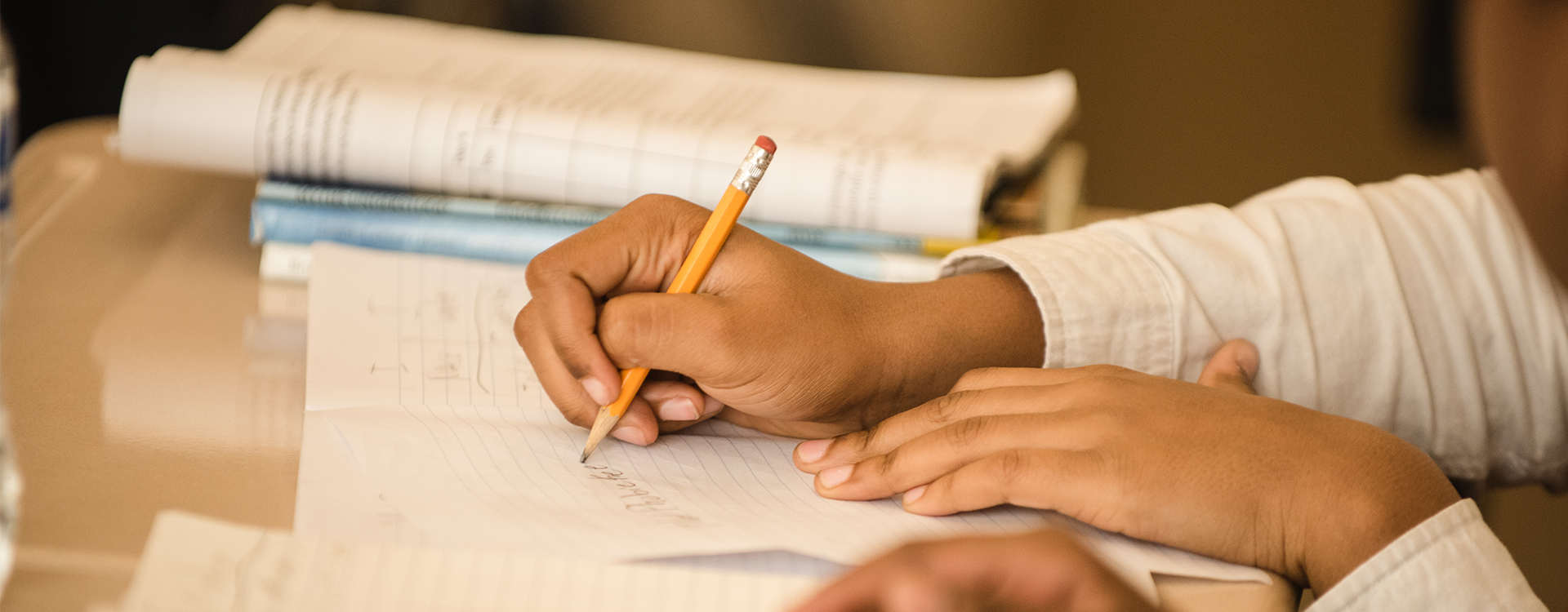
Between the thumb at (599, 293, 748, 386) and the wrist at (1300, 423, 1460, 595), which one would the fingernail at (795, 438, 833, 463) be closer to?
the thumb at (599, 293, 748, 386)

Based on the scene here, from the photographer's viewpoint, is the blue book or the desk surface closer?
the desk surface

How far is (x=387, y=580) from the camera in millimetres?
404

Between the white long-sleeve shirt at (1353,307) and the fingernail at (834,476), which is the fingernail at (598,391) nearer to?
the fingernail at (834,476)

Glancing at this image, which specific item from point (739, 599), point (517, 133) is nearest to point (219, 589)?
point (739, 599)

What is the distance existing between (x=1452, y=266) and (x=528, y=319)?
538 millimetres

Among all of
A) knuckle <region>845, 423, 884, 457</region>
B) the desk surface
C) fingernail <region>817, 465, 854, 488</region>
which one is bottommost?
the desk surface

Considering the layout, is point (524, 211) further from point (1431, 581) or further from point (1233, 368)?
point (1431, 581)

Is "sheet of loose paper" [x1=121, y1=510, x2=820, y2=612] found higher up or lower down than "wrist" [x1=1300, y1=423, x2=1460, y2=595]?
lower down

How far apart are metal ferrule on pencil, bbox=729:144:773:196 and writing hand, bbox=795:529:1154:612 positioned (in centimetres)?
26

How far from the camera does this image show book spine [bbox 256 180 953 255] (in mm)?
719

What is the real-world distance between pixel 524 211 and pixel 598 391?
0.82 feet

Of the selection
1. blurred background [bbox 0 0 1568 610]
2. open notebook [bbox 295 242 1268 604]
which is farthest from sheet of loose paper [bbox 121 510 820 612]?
blurred background [bbox 0 0 1568 610]

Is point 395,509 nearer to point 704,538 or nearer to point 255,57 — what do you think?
A: point 704,538

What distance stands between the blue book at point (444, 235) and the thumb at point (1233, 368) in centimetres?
18
